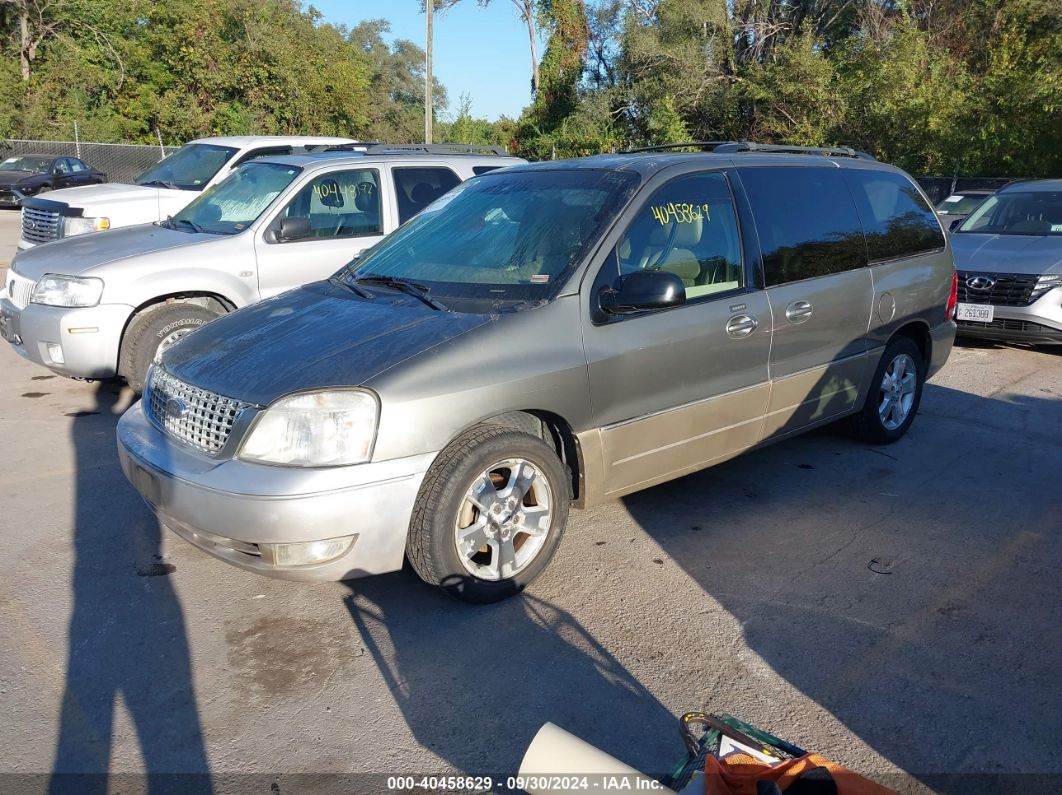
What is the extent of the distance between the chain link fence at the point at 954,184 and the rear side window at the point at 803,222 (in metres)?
16.6

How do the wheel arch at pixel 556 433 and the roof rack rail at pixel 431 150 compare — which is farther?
the roof rack rail at pixel 431 150

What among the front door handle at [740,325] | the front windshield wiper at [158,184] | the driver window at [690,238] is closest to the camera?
the driver window at [690,238]

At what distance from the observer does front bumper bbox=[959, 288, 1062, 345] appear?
29.1 ft

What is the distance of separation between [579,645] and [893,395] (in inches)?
135

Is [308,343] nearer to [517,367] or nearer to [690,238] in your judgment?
[517,367]

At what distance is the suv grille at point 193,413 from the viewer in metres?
3.69

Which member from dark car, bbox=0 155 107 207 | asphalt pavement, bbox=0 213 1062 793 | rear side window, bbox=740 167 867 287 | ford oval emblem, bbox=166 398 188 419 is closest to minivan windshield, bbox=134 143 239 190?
asphalt pavement, bbox=0 213 1062 793

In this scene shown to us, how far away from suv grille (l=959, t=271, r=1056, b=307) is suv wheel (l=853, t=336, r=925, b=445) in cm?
343

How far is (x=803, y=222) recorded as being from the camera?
526cm

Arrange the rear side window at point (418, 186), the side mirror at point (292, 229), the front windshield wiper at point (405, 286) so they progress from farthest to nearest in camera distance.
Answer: the rear side window at point (418, 186) → the side mirror at point (292, 229) → the front windshield wiper at point (405, 286)

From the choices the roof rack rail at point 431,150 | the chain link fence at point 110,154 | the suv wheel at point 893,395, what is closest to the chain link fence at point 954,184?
the roof rack rail at point 431,150

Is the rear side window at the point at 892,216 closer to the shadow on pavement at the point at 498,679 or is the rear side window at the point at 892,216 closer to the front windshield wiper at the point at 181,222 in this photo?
the shadow on pavement at the point at 498,679

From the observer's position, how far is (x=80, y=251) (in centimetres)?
687

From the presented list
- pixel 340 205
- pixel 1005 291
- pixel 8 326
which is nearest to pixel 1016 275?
pixel 1005 291
